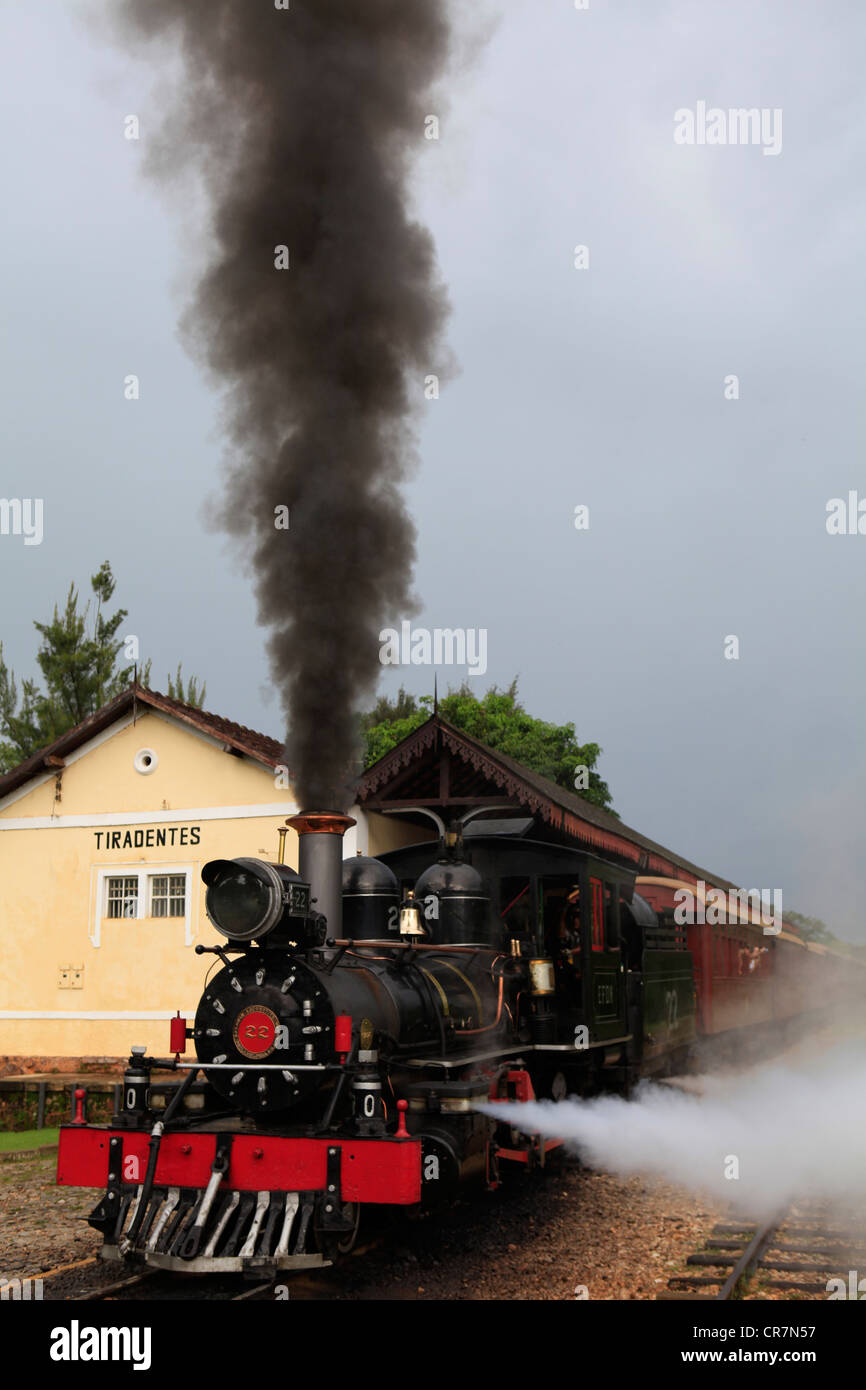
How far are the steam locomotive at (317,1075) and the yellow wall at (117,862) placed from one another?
222 inches

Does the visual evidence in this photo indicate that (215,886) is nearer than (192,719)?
Yes

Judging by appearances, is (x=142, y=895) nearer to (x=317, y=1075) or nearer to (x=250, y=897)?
(x=250, y=897)

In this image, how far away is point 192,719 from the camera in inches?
551

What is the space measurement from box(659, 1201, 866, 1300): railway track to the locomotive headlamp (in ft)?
8.90

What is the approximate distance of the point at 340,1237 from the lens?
548 centimetres

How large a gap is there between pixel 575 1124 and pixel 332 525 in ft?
15.6

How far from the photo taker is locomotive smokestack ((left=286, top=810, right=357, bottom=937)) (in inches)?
263

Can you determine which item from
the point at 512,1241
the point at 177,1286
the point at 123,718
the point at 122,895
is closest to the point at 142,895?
the point at 122,895

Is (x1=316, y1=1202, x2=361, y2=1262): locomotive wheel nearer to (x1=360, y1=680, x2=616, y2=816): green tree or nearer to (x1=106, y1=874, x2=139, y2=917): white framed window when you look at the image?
(x1=106, y1=874, x2=139, y2=917): white framed window

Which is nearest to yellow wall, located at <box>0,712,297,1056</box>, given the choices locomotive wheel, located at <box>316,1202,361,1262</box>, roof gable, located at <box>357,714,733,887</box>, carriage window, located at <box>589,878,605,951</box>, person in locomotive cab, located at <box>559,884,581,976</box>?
roof gable, located at <box>357,714,733,887</box>

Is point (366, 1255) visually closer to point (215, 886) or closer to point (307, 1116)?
point (307, 1116)

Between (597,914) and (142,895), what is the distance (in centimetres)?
723
